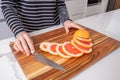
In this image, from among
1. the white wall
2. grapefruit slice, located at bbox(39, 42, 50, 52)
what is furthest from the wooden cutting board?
the white wall

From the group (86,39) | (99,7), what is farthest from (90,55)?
(99,7)

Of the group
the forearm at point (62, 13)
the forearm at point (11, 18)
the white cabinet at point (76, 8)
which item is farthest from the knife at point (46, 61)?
the white cabinet at point (76, 8)

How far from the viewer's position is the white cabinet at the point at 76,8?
2.13 m

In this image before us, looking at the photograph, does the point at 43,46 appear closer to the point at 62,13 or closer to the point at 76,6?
the point at 62,13

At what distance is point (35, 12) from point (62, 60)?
1.22 feet

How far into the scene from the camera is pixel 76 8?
224 centimetres

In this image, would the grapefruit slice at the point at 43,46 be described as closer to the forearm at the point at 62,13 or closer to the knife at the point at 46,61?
the knife at the point at 46,61

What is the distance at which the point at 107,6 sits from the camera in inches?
107

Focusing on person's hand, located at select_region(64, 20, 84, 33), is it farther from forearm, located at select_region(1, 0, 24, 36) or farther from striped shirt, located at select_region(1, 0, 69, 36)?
forearm, located at select_region(1, 0, 24, 36)

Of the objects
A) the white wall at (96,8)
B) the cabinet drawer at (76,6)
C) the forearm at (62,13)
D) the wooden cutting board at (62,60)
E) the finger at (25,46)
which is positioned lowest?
the white wall at (96,8)

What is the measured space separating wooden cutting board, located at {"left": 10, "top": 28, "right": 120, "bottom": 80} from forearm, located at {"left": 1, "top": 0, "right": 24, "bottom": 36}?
93mm

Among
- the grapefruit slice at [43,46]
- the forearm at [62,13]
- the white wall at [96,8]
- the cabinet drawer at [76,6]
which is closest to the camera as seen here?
the grapefruit slice at [43,46]

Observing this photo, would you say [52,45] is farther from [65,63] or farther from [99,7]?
[99,7]

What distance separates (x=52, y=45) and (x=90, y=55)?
17 cm
